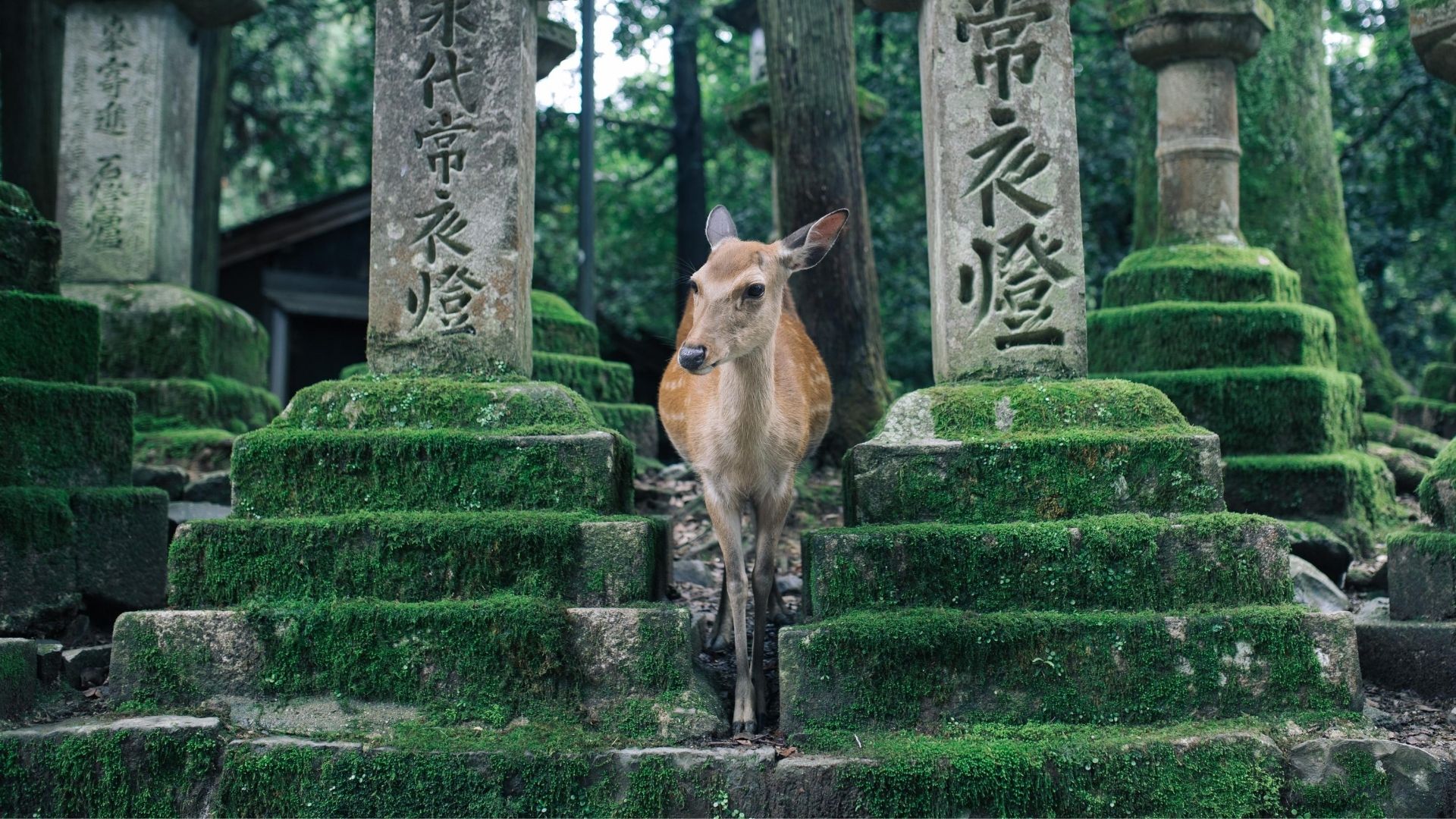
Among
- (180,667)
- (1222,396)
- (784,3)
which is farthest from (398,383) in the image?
(784,3)

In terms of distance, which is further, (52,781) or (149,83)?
(149,83)

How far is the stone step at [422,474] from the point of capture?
15.0ft

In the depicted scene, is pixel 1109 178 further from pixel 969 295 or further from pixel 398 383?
pixel 398 383

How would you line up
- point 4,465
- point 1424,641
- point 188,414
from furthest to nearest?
point 188,414
point 4,465
point 1424,641

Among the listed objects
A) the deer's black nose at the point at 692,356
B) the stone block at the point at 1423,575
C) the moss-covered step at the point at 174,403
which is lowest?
the stone block at the point at 1423,575

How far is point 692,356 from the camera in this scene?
13.3 feet

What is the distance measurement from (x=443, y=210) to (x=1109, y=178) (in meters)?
10.7

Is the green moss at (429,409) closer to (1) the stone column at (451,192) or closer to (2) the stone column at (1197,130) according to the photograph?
(1) the stone column at (451,192)

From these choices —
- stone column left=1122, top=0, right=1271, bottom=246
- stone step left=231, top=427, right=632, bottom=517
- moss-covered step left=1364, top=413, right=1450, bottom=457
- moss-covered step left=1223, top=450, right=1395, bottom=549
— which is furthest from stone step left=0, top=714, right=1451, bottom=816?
moss-covered step left=1364, top=413, right=1450, bottom=457

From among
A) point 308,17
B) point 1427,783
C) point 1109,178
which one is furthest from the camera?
point 308,17

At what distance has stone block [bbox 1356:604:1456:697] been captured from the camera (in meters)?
4.58

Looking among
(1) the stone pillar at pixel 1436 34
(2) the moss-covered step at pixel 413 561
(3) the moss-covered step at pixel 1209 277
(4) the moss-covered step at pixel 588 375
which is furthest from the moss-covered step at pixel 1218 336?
(2) the moss-covered step at pixel 413 561

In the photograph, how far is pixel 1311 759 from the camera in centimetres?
387

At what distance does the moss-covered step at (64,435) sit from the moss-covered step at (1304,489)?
17.9ft
